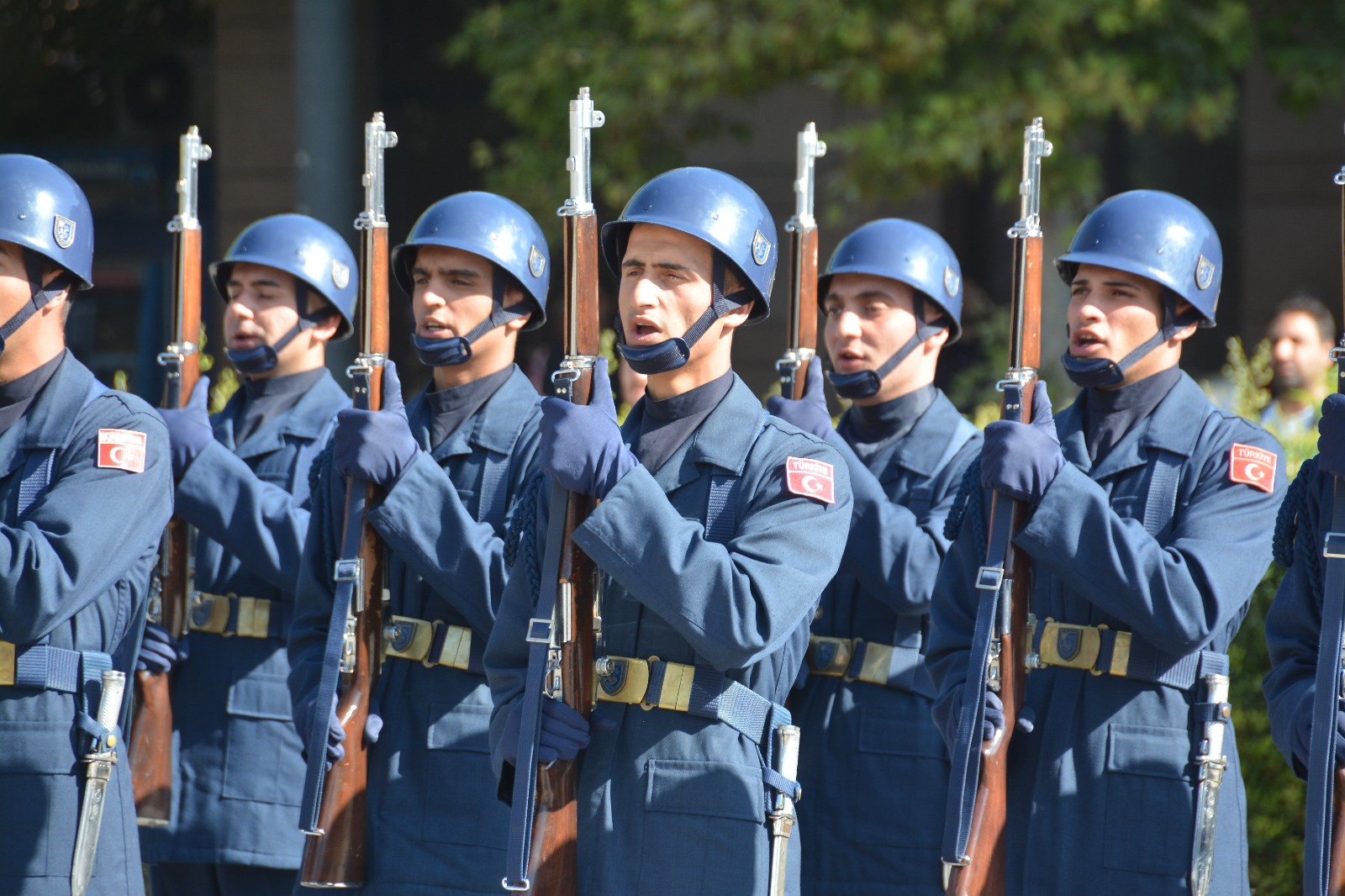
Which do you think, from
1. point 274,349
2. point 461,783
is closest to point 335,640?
point 461,783

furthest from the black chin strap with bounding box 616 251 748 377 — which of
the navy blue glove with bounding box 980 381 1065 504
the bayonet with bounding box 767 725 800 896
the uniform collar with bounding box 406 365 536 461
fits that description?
the uniform collar with bounding box 406 365 536 461

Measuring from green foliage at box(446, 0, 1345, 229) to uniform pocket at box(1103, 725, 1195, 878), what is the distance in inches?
217

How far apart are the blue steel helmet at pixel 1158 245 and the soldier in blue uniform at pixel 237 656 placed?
2468 millimetres

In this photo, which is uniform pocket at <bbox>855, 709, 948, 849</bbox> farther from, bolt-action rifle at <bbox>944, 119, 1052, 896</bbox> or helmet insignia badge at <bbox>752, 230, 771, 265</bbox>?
helmet insignia badge at <bbox>752, 230, 771, 265</bbox>

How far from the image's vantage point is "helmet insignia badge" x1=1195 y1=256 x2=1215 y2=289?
4.63 meters

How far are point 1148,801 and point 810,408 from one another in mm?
1627

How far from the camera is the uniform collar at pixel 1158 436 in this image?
4.34 metres

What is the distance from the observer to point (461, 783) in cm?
449

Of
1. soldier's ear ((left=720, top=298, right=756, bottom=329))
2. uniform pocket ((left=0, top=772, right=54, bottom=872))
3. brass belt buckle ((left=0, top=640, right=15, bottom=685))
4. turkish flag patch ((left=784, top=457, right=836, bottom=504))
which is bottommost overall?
uniform pocket ((left=0, top=772, right=54, bottom=872))

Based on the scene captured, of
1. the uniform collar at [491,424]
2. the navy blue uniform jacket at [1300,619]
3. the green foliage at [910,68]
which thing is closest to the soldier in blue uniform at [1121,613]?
the navy blue uniform jacket at [1300,619]

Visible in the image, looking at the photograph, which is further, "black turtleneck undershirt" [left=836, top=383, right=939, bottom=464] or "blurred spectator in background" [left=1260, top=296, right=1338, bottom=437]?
"blurred spectator in background" [left=1260, top=296, right=1338, bottom=437]

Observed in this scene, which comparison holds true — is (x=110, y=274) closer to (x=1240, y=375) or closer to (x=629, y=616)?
(x=1240, y=375)

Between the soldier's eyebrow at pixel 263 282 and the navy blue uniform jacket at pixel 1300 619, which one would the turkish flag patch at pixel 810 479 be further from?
the soldier's eyebrow at pixel 263 282

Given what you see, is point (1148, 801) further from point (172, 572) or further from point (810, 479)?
point (172, 572)
